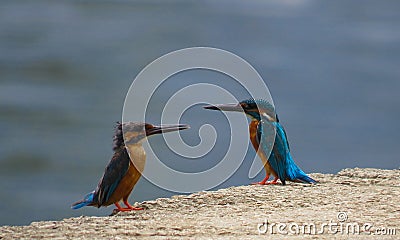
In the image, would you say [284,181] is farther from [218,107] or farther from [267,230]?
[267,230]

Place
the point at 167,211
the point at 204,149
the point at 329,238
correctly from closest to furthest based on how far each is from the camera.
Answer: the point at 329,238 → the point at 167,211 → the point at 204,149

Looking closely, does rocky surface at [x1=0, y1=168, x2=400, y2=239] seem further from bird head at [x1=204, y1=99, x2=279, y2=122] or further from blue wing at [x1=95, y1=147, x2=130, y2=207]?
bird head at [x1=204, y1=99, x2=279, y2=122]

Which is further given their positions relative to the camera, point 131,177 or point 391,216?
point 131,177

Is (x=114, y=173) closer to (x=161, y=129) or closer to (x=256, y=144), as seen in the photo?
(x=161, y=129)

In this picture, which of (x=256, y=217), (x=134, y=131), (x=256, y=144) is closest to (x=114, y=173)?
(x=134, y=131)

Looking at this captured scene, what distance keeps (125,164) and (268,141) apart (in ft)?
3.10

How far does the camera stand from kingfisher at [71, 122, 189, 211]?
398cm

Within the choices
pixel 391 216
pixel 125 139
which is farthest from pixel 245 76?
pixel 391 216

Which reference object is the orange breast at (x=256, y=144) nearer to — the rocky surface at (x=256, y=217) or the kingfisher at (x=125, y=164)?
the rocky surface at (x=256, y=217)

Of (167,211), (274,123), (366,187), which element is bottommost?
(167,211)

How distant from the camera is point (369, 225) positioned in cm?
341

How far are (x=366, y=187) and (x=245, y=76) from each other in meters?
0.92

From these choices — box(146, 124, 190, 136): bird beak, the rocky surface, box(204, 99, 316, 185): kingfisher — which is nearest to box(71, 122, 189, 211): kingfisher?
box(146, 124, 190, 136): bird beak

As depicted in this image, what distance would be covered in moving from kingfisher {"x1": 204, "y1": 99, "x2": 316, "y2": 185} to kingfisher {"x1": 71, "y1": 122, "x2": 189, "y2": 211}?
58 cm
